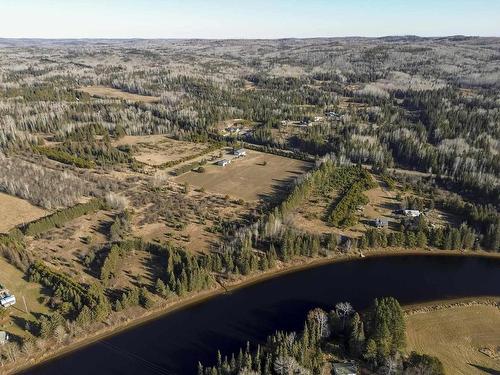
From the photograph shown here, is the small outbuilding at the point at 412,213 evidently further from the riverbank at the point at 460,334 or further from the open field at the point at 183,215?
the open field at the point at 183,215

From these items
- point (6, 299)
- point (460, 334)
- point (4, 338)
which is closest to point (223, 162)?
point (6, 299)

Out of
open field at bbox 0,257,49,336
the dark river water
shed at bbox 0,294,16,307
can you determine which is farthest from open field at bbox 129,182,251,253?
shed at bbox 0,294,16,307

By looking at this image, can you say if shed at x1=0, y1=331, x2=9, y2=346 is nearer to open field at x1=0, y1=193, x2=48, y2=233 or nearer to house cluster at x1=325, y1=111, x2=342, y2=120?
open field at x1=0, y1=193, x2=48, y2=233

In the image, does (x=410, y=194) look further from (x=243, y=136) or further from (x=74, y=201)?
(x=74, y=201)

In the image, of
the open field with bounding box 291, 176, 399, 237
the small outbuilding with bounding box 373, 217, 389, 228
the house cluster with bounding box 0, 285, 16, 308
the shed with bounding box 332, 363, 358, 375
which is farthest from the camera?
the small outbuilding with bounding box 373, 217, 389, 228

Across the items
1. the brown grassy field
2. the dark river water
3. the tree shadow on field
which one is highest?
the brown grassy field

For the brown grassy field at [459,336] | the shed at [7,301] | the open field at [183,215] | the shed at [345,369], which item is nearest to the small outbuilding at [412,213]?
the brown grassy field at [459,336]

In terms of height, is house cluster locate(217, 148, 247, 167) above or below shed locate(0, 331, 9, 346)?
above
